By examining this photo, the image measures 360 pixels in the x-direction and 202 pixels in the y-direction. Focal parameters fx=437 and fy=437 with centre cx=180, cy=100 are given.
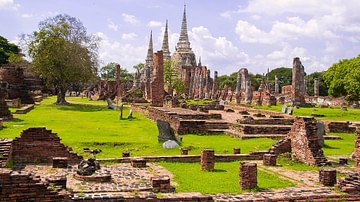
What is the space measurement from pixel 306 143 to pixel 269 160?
136cm

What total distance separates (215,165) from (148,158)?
6.48ft

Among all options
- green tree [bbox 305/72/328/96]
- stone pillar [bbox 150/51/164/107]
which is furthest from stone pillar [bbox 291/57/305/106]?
green tree [bbox 305/72/328/96]

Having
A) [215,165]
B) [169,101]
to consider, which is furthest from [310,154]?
[169,101]

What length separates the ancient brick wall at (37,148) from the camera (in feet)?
39.4

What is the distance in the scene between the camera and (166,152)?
14648 mm

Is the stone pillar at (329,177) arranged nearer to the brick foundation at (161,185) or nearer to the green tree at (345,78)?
the brick foundation at (161,185)

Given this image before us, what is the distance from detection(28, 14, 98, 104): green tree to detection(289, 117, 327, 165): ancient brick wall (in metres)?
26.9

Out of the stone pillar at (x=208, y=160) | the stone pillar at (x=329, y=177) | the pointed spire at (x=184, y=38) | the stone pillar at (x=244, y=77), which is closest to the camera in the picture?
the stone pillar at (x=329, y=177)

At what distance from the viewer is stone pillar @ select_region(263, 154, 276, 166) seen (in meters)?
12.6

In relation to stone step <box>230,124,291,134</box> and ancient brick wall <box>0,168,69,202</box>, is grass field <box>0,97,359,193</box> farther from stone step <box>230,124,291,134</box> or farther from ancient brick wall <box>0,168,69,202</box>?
ancient brick wall <box>0,168,69,202</box>

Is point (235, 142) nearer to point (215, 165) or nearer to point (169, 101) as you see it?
point (215, 165)

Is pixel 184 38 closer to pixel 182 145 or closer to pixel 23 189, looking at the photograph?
pixel 182 145

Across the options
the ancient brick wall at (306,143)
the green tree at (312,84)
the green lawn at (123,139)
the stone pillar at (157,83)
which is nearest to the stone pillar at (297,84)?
the stone pillar at (157,83)

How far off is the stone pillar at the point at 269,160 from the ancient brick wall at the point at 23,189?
6473 millimetres
